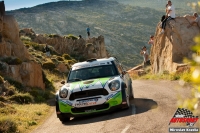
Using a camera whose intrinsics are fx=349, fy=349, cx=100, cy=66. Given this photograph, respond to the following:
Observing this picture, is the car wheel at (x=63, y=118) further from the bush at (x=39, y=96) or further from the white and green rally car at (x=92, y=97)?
the bush at (x=39, y=96)

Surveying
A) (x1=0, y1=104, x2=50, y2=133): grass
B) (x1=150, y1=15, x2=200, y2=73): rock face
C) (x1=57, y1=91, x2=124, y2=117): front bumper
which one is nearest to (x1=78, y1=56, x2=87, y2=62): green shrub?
(x1=150, y1=15, x2=200, y2=73): rock face

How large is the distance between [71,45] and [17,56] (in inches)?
1597

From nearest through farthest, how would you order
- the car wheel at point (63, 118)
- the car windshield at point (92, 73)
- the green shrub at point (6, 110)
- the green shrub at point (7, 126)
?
the car wheel at point (63, 118)
the green shrub at point (7, 126)
the car windshield at point (92, 73)
the green shrub at point (6, 110)

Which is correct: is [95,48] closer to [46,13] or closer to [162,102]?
[162,102]

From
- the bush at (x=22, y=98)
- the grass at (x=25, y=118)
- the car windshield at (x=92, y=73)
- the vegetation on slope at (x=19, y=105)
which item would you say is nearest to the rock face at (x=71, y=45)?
the vegetation on slope at (x=19, y=105)

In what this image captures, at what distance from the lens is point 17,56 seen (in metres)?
26.2

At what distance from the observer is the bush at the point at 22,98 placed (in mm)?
17594

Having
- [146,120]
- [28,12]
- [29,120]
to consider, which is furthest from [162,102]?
[28,12]

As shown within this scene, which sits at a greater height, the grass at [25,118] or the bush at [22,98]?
the grass at [25,118]

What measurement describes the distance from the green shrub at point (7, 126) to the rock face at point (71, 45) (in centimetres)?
5360

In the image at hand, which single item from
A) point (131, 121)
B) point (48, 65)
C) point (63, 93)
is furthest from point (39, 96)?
point (48, 65)

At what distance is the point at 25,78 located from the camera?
23078mm

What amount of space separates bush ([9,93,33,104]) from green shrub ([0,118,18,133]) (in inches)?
264

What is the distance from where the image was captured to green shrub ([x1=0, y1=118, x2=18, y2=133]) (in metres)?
10.4
